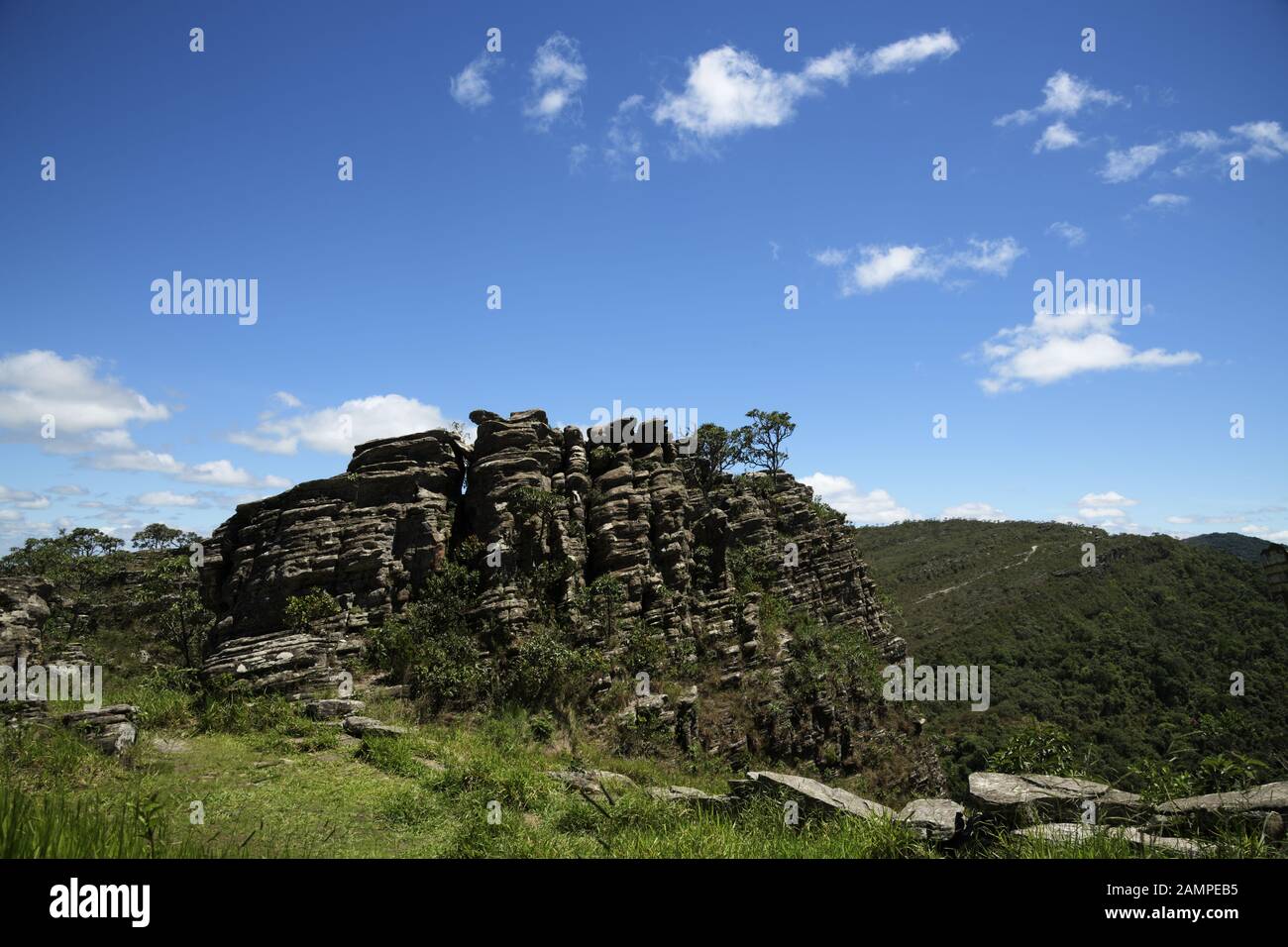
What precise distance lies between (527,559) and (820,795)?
19336 millimetres

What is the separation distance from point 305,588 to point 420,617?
184 inches

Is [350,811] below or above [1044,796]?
below

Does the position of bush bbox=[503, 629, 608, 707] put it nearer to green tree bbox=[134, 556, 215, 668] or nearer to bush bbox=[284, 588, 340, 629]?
bush bbox=[284, 588, 340, 629]

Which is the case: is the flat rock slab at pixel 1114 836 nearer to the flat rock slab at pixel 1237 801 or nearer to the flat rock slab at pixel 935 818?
the flat rock slab at pixel 1237 801

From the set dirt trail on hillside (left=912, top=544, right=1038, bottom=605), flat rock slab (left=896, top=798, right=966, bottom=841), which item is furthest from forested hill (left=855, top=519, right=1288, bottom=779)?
flat rock slab (left=896, top=798, right=966, bottom=841)

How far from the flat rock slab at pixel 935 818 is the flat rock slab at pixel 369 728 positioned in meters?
11.5

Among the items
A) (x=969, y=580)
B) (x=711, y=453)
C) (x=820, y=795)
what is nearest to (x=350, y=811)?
(x=820, y=795)

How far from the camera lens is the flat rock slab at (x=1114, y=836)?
620cm

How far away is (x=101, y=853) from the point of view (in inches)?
190

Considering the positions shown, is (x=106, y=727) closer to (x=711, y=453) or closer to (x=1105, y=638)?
(x=711, y=453)

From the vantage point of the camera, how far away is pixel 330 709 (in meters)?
17.0

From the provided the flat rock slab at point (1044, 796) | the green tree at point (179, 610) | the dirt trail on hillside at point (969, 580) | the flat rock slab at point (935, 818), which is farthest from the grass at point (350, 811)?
the dirt trail on hillside at point (969, 580)
